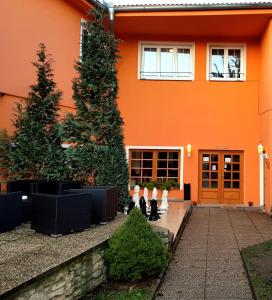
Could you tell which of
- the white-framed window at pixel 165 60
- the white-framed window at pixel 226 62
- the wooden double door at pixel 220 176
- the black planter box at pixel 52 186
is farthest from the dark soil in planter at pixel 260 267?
the white-framed window at pixel 165 60

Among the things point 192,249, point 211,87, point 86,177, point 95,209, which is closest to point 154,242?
point 95,209

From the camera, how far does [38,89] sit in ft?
33.3

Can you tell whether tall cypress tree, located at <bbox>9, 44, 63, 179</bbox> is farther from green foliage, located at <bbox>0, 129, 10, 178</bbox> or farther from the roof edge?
the roof edge

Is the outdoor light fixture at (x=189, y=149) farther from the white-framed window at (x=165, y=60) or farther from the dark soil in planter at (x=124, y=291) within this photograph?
the dark soil in planter at (x=124, y=291)

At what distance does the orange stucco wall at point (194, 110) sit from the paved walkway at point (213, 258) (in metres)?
3.64

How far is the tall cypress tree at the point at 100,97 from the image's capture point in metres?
9.63

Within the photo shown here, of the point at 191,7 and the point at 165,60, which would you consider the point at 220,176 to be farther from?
the point at 191,7

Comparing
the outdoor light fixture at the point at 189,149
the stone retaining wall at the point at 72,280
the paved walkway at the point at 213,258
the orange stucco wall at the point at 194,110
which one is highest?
the orange stucco wall at the point at 194,110

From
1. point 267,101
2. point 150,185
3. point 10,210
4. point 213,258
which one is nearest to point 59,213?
point 10,210

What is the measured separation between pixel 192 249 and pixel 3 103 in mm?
5898

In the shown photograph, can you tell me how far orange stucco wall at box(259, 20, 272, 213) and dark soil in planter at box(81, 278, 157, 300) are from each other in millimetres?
8956

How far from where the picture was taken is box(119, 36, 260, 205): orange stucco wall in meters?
15.7

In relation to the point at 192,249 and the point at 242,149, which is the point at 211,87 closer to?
the point at 242,149

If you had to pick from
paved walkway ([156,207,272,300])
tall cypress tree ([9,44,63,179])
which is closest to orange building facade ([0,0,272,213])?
paved walkway ([156,207,272,300])
